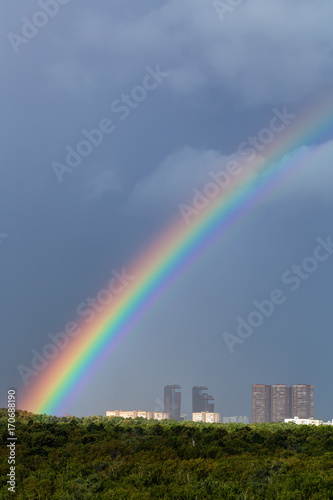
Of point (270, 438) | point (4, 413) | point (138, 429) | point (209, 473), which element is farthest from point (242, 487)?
point (4, 413)

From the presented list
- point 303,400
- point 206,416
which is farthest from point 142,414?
point 303,400

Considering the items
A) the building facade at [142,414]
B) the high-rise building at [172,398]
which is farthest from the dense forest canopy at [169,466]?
the high-rise building at [172,398]

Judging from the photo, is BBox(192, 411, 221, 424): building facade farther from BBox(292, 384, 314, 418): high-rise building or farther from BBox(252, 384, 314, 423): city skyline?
BBox(292, 384, 314, 418): high-rise building

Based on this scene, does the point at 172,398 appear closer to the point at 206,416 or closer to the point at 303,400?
the point at 206,416

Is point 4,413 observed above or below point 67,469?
above

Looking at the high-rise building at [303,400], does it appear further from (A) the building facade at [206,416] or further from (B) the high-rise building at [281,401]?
(A) the building facade at [206,416]

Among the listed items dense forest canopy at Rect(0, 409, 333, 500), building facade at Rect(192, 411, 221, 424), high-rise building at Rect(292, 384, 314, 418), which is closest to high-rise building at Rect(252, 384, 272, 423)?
high-rise building at Rect(292, 384, 314, 418)

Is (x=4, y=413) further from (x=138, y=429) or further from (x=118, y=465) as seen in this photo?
(x=118, y=465)
